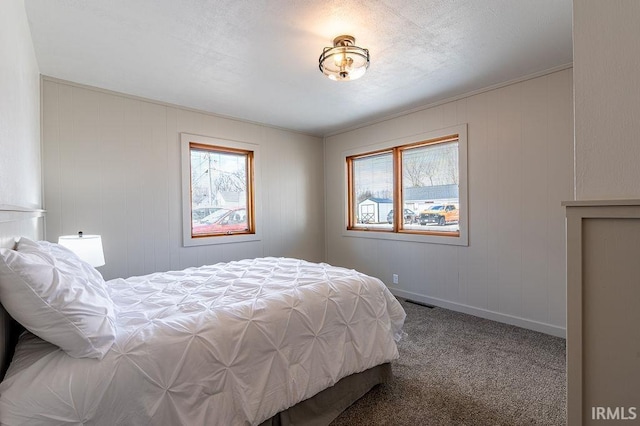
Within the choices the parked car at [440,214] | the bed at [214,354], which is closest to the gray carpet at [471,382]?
the bed at [214,354]

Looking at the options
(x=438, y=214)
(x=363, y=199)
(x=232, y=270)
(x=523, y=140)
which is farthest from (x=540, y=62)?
(x=232, y=270)

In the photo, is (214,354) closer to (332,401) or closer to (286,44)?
(332,401)

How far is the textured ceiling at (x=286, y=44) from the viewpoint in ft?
6.23

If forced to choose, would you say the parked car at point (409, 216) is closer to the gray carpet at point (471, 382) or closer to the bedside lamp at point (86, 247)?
the gray carpet at point (471, 382)

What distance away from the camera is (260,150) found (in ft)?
14.3

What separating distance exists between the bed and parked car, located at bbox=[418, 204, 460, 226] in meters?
1.85

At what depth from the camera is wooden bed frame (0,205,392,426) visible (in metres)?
1.11

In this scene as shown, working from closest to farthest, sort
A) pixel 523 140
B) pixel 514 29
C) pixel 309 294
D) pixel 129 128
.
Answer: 1. pixel 309 294
2. pixel 514 29
3. pixel 523 140
4. pixel 129 128

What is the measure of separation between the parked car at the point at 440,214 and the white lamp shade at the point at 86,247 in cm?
350

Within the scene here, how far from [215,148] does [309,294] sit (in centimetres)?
283

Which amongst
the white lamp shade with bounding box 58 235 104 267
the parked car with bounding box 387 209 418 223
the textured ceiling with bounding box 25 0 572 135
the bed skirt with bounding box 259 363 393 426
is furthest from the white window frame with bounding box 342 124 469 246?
the white lamp shade with bounding box 58 235 104 267

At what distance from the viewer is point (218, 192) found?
13.2 ft

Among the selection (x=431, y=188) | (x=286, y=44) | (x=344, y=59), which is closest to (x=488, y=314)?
(x=431, y=188)

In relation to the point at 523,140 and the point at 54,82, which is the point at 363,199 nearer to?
the point at 523,140
